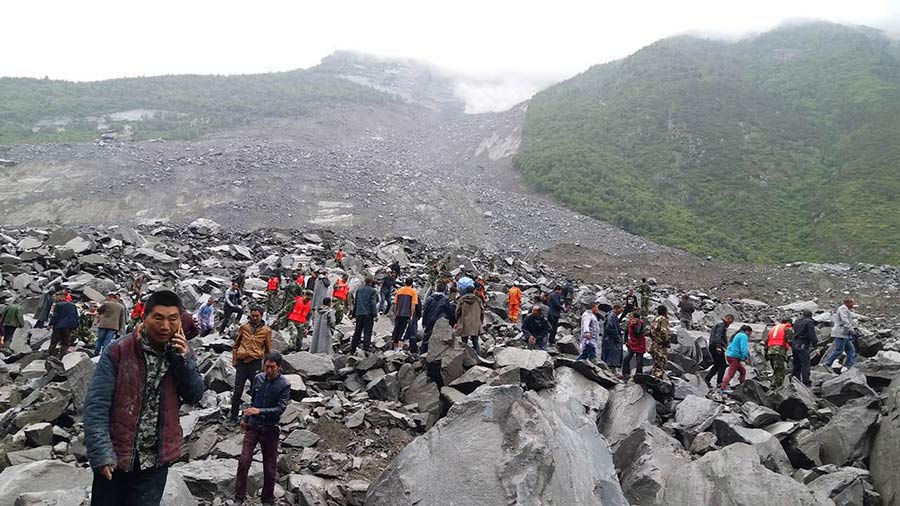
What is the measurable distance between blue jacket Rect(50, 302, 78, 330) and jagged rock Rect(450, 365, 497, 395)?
310 inches

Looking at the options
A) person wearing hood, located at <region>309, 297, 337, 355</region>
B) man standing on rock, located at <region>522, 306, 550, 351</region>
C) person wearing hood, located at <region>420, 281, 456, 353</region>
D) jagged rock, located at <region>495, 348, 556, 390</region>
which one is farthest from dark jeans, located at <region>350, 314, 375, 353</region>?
man standing on rock, located at <region>522, 306, 550, 351</region>

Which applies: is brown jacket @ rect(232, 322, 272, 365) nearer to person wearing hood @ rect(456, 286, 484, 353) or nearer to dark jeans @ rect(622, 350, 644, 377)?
person wearing hood @ rect(456, 286, 484, 353)

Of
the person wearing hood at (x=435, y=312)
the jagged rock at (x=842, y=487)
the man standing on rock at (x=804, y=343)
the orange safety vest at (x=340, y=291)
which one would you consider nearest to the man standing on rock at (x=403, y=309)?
the person wearing hood at (x=435, y=312)

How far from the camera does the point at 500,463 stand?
5.05 m

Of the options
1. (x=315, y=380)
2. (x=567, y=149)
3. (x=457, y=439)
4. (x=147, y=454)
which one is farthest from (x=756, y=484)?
(x=567, y=149)

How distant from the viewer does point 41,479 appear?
5.18 meters

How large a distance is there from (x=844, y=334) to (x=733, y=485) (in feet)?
31.1

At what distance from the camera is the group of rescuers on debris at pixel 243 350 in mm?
3451

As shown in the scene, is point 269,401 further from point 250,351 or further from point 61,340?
point 61,340

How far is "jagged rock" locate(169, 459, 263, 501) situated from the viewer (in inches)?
220

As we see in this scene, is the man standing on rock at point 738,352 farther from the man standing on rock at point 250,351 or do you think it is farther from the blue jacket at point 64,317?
the blue jacket at point 64,317

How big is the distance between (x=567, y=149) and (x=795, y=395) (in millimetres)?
52626

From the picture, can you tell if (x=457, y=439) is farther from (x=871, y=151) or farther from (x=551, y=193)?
(x=871, y=151)

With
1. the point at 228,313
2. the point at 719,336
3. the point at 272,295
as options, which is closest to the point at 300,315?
the point at 228,313
